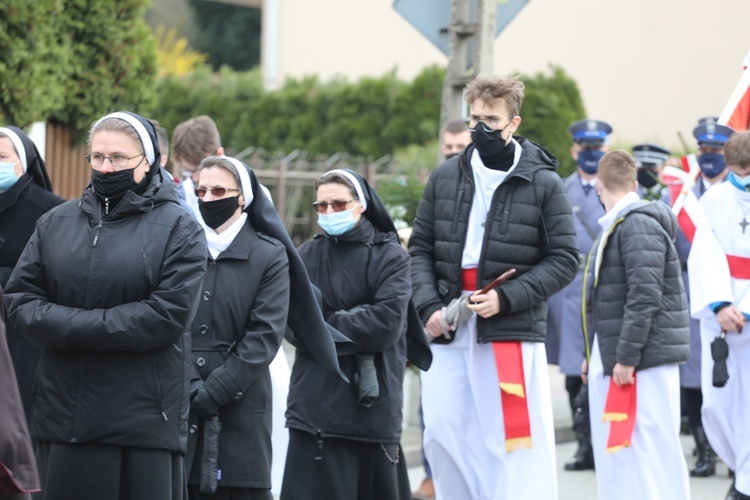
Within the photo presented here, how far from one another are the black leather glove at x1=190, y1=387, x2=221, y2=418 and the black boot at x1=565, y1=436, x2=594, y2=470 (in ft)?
15.2

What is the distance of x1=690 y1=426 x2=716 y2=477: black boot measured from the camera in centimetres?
954

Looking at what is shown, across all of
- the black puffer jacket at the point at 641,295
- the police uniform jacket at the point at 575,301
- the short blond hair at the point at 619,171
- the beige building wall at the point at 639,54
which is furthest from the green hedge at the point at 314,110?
the black puffer jacket at the point at 641,295

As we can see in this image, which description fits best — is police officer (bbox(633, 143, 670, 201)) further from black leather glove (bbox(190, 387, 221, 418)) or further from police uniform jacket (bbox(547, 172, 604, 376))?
black leather glove (bbox(190, 387, 221, 418))

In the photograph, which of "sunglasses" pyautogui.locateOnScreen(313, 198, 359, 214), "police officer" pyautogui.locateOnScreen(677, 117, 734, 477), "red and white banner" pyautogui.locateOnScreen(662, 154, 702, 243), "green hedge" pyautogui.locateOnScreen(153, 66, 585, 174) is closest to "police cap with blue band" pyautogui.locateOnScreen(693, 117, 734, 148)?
"police officer" pyautogui.locateOnScreen(677, 117, 734, 477)

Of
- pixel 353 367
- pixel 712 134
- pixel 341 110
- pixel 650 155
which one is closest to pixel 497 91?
pixel 353 367

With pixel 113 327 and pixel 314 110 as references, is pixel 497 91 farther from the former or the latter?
pixel 314 110

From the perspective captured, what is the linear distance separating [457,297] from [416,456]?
2921 millimetres

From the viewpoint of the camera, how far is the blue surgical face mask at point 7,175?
261 inches

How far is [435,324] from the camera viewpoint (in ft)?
22.0

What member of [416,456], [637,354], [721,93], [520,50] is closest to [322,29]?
[520,50]

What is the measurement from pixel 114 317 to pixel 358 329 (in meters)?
1.71

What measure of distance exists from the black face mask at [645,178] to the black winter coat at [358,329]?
4.51m

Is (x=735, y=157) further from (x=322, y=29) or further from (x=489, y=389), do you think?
(x=322, y=29)

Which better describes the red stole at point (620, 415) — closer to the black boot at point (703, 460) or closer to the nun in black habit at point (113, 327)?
the black boot at point (703, 460)
